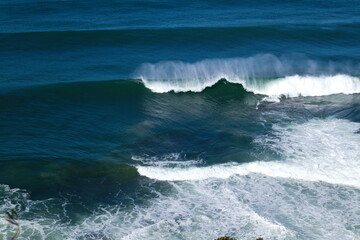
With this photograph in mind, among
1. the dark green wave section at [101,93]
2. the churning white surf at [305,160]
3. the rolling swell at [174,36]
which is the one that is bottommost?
the churning white surf at [305,160]

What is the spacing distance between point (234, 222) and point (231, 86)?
50.4 ft

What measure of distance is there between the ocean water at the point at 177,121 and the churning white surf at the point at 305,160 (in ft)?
0.28

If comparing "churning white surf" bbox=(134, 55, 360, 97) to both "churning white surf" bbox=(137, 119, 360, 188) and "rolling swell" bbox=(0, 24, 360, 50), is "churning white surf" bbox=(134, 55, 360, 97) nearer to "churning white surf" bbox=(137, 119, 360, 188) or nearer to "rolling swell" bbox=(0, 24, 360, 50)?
"rolling swell" bbox=(0, 24, 360, 50)

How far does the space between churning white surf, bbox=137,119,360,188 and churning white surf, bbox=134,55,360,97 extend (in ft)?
20.6

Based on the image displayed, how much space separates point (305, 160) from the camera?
2422cm

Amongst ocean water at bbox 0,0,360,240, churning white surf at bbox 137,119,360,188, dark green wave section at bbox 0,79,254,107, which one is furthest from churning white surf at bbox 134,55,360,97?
churning white surf at bbox 137,119,360,188

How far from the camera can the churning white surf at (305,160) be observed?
74.8 feet

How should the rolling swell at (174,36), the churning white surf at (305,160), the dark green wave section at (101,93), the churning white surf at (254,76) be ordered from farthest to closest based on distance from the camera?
the rolling swell at (174,36)
the churning white surf at (254,76)
the dark green wave section at (101,93)
the churning white surf at (305,160)

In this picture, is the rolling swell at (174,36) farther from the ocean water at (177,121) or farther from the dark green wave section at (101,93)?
the dark green wave section at (101,93)

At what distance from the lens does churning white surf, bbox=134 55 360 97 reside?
33.6 metres

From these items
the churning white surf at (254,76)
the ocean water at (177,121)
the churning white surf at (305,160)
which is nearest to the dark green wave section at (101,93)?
the ocean water at (177,121)

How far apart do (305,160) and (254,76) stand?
472 inches

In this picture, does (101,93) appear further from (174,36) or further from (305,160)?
(305,160)

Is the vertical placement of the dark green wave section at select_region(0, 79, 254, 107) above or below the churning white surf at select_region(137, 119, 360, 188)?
above
